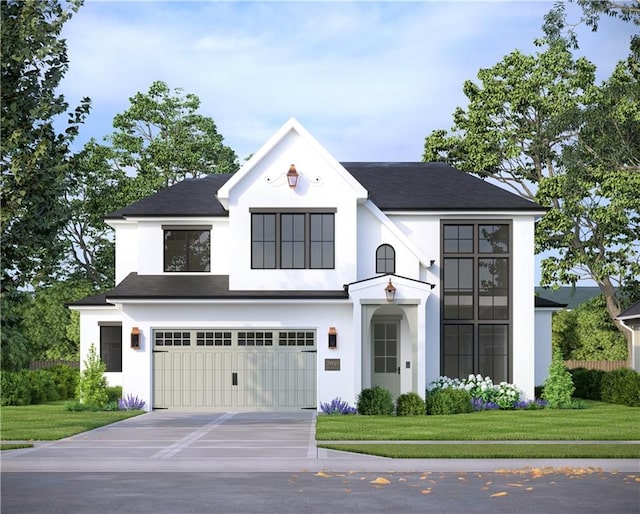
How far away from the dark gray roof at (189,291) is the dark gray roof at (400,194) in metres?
2.14

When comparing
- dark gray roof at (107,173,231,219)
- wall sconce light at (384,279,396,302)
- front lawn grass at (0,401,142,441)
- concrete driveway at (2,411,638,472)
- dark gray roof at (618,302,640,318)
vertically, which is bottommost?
front lawn grass at (0,401,142,441)

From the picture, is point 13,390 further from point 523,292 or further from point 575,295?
point 575,295

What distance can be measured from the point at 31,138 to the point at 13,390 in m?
17.8

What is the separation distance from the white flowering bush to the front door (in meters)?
1.41

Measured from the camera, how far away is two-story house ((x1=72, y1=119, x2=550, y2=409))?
1297 inches

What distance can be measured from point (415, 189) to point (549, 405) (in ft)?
28.6

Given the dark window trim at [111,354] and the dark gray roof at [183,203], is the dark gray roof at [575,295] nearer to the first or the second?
the dark gray roof at [183,203]

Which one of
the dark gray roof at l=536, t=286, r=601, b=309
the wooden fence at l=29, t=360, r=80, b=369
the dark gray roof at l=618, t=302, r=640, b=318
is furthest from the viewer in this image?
the dark gray roof at l=536, t=286, r=601, b=309

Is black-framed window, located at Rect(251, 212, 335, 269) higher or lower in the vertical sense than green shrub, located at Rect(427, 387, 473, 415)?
higher

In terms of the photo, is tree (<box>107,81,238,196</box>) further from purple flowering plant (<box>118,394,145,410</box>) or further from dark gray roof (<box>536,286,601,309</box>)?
dark gray roof (<box>536,286,601,309</box>)

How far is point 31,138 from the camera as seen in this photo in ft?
71.9

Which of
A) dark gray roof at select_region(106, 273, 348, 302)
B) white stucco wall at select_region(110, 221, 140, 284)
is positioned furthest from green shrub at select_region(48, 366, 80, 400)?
dark gray roof at select_region(106, 273, 348, 302)

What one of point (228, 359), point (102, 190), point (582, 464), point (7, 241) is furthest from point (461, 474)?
point (102, 190)

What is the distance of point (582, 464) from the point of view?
59.4 feet
